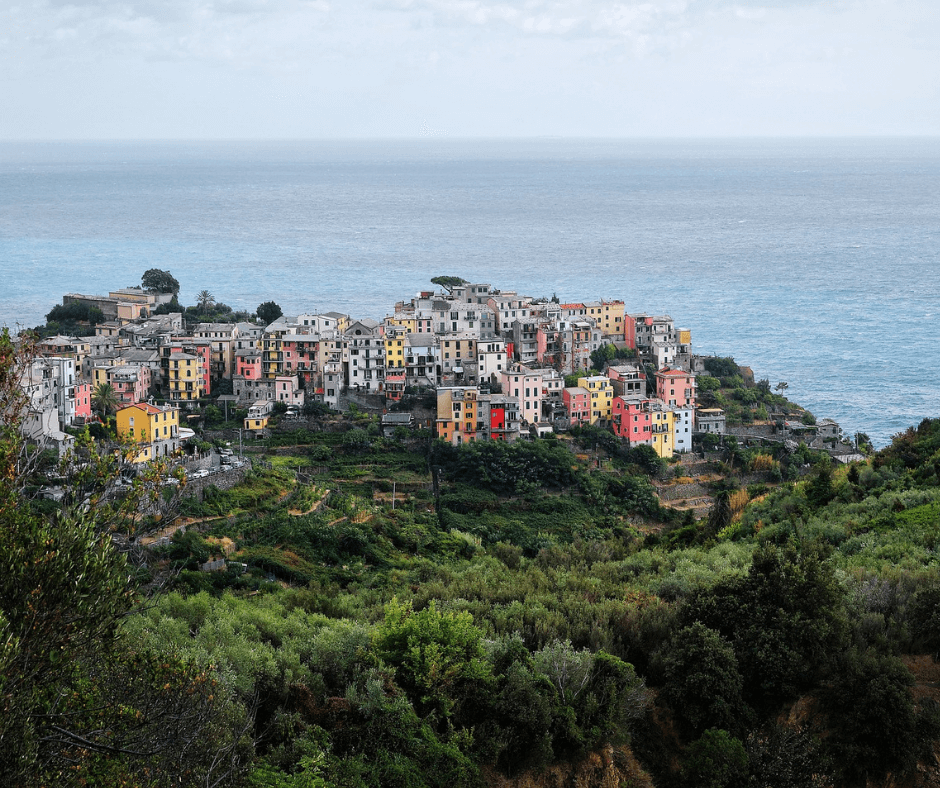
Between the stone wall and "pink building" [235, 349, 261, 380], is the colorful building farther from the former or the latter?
the stone wall

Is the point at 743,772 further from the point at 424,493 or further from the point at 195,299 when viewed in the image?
the point at 195,299

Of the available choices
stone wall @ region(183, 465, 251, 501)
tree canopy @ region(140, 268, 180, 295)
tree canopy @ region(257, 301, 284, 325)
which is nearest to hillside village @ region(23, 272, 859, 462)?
stone wall @ region(183, 465, 251, 501)

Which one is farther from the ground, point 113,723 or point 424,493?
point 113,723

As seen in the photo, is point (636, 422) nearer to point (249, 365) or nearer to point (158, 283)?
point (249, 365)

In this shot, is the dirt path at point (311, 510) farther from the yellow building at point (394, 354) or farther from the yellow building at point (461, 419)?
the yellow building at point (394, 354)

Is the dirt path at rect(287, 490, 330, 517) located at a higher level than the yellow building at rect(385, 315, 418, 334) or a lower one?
lower

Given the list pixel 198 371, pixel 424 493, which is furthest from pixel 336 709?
pixel 198 371
